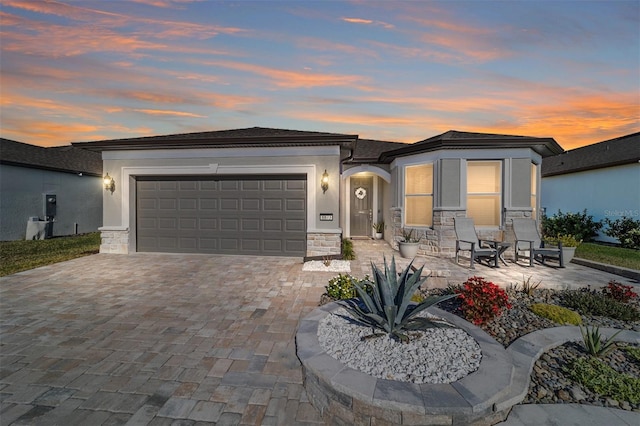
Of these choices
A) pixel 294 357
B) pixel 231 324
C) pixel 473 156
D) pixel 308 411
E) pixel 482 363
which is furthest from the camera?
pixel 473 156

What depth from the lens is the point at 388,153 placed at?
9.70 meters

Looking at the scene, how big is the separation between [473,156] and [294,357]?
7.61 metres

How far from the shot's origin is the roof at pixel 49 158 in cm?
1168

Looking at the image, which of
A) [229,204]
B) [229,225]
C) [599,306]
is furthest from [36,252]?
[599,306]

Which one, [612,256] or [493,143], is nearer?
[493,143]

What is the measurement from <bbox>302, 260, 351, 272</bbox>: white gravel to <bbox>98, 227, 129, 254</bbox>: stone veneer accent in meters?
5.92

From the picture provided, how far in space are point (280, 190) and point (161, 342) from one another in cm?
550

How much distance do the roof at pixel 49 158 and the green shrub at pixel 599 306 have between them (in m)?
17.9

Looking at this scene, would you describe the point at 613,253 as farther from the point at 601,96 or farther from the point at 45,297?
the point at 45,297

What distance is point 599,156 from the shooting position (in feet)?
42.1

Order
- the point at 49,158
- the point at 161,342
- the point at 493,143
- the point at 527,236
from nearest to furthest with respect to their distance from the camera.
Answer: the point at 161,342, the point at 527,236, the point at 493,143, the point at 49,158

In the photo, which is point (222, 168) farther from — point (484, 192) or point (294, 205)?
point (484, 192)

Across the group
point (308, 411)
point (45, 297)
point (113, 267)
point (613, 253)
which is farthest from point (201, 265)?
point (613, 253)

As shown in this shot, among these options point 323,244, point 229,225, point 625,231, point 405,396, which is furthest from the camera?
point 625,231
